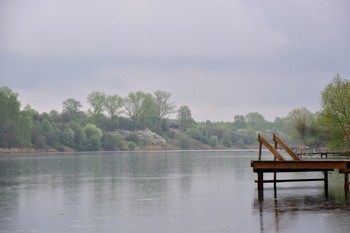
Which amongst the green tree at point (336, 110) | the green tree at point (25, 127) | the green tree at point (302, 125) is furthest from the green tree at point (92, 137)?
the green tree at point (336, 110)

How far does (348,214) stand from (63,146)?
6437 inches

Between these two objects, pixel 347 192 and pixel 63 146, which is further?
pixel 63 146

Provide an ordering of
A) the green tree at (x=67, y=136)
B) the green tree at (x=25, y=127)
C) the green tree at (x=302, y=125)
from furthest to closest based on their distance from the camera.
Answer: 1. the green tree at (x=67, y=136)
2. the green tree at (x=25, y=127)
3. the green tree at (x=302, y=125)

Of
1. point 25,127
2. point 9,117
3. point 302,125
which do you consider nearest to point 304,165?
point 302,125

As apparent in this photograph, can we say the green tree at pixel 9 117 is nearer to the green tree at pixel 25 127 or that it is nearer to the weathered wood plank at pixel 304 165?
the green tree at pixel 25 127

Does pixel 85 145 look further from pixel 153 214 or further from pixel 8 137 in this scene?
pixel 153 214

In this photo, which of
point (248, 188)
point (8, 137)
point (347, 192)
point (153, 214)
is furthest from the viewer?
point (8, 137)

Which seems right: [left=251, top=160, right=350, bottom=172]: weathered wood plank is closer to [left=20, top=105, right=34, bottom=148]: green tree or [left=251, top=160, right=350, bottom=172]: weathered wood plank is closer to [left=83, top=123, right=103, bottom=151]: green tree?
[left=20, top=105, right=34, bottom=148]: green tree

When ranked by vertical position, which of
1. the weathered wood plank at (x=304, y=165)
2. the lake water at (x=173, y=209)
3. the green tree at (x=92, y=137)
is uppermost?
the green tree at (x=92, y=137)

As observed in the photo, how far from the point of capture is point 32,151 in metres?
167

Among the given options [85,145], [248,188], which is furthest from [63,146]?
[248,188]

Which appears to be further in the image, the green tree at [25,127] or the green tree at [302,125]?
the green tree at [25,127]

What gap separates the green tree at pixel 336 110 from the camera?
2522 inches

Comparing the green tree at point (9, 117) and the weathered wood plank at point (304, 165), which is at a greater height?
the green tree at point (9, 117)
